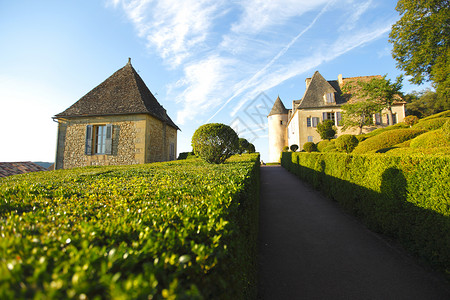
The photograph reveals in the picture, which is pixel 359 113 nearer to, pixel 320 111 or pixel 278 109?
pixel 320 111

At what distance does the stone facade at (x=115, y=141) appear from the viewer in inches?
549

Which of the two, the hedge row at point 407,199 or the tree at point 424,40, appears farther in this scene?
the tree at point 424,40

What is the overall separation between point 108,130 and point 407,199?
1590cm

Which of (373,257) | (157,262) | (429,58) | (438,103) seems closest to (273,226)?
(373,257)

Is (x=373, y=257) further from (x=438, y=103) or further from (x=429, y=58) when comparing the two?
(x=438, y=103)

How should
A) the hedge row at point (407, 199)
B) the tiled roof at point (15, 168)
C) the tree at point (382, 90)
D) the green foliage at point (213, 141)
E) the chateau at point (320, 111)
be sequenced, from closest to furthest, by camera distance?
the hedge row at point (407, 199) < the green foliage at point (213, 141) < the tiled roof at point (15, 168) < the tree at point (382, 90) < the chateau at point (320, 111)

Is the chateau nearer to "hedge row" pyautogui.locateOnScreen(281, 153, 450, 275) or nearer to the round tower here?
the round tower

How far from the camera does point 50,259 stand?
37.2 inches

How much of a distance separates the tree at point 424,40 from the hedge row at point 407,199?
21010 millimetres

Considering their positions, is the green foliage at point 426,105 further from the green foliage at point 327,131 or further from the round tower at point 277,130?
the green foliage at point 327,131

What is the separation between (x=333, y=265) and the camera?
3.62 meters

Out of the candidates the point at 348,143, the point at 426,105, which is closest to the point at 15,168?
the point at 348,143

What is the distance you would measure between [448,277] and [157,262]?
4.68m

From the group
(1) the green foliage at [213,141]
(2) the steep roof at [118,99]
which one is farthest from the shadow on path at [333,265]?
(2) the steep roof at [118,99]
